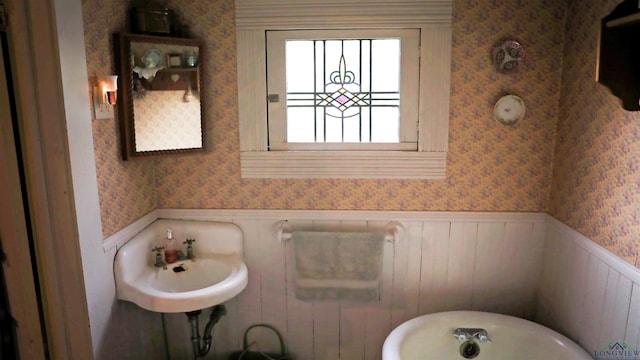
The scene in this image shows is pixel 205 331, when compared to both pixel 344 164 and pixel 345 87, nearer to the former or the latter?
pixel 344 164

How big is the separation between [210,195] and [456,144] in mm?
1294

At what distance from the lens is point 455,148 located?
7.40ft

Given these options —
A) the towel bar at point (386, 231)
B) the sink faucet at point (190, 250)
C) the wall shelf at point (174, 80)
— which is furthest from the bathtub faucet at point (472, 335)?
the wall shelf at point (174, 80)

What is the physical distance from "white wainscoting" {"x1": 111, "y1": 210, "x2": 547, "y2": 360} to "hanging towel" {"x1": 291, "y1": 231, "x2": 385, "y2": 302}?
97mm

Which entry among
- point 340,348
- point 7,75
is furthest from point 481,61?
point 7,75

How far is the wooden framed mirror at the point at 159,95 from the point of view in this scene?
198 cm

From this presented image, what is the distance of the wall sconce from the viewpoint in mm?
1795

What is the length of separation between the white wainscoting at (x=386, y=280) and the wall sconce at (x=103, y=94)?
72 centimetres

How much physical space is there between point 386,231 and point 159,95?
4.24 ft

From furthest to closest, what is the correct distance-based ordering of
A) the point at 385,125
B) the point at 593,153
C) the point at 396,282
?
the point at 396,282 → the point at 385,125 → the point at 593,153

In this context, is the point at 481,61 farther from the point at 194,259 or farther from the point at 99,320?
the point at 99,320

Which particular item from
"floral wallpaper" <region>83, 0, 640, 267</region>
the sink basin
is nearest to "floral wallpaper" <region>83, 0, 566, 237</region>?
"floral wallpaper" <region>83, 0, 640, 267</region>

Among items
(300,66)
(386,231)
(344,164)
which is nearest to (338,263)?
(386,231)

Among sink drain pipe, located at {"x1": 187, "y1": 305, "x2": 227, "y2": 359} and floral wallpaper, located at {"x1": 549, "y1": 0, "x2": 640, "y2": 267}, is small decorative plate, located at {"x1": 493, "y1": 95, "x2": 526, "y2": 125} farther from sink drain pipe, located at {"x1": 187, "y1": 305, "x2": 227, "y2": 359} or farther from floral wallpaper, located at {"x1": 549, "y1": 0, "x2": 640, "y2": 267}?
sink drain pipe, located at {"x1": 187, "y1": 305, "x2": 227, "y2": 359}
